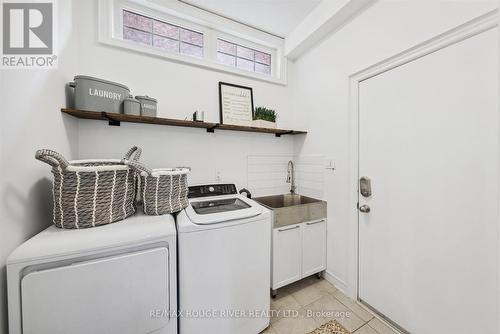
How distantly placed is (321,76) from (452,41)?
1070mm

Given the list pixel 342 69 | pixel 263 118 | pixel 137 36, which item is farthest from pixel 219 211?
pixel 137 36

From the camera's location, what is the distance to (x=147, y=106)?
1.51m

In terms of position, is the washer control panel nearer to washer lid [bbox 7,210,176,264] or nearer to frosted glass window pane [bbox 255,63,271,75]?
washer lid [bbox 7,210,176,264]

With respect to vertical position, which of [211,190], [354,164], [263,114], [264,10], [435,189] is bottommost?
[211,190]

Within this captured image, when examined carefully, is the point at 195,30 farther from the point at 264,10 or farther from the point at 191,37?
the point at 264,10

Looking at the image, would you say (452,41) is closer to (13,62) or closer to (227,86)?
(227,86)

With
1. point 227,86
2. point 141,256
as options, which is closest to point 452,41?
point 227,86

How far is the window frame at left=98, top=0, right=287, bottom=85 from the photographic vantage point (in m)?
1.59

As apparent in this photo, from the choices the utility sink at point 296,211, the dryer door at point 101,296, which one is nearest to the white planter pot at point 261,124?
the utility sink at point 296,211

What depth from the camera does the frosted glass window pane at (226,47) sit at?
2132 millimetres

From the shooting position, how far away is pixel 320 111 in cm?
205

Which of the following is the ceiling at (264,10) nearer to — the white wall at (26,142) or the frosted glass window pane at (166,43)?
the frosted glass window pane at (166,43)

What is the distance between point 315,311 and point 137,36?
311 cm

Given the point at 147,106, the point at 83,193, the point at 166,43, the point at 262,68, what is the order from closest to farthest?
the point at 83,193, the point at 147,106, the point at 166,43, the point at 262,68
